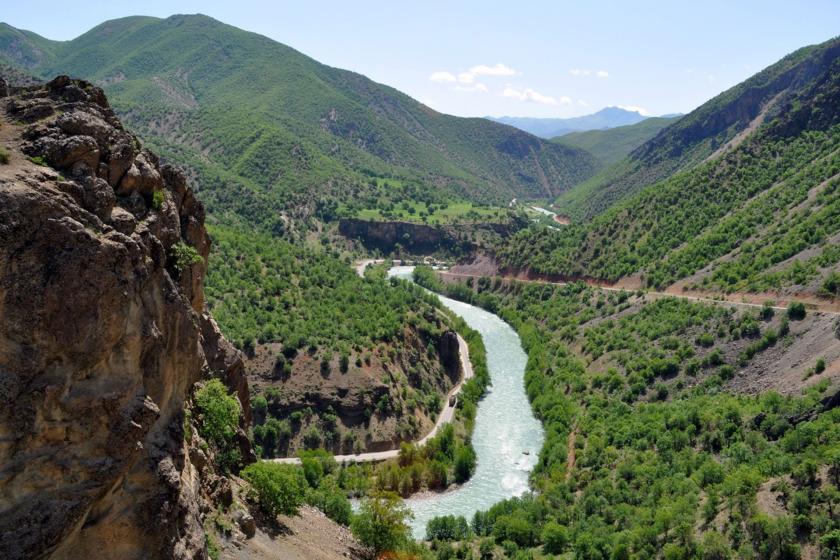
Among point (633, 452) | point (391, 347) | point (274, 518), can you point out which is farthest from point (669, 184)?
point (274, 518)

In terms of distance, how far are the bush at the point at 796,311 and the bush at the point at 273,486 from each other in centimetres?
5601

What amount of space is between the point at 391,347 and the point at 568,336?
31.1 m

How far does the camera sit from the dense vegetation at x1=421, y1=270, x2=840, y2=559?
139 feet

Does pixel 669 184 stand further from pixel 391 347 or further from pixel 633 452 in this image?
pixel 633 452

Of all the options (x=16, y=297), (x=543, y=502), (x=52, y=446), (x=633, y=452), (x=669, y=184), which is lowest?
(x=543, y=502)

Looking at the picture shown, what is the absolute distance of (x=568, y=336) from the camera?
101 metres

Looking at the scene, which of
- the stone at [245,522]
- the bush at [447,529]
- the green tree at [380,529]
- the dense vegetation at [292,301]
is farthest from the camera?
the dense vegetation at [292,301]

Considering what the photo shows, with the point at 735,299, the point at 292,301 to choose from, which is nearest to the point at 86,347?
the point at 292,301

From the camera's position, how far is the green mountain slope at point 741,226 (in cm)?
8306

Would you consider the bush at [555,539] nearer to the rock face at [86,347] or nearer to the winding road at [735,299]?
the rock face at [86,347]

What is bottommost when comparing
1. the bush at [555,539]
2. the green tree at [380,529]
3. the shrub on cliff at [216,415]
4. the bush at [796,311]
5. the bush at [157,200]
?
the bush at [555,539]

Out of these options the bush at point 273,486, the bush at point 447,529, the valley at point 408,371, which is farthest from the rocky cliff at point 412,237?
the bush at point 273,486

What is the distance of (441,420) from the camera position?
264 ft

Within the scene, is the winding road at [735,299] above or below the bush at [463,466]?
above
